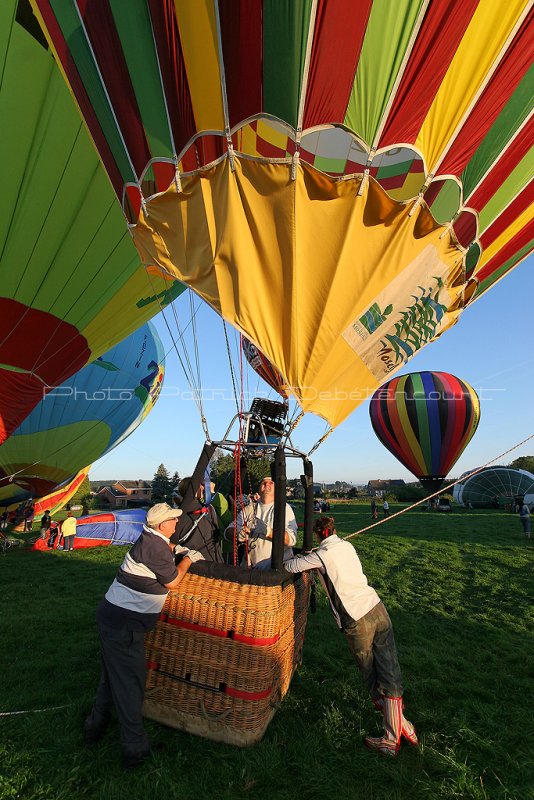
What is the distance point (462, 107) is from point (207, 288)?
6.84 feet

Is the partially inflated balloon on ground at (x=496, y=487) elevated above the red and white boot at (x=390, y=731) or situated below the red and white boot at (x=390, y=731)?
above

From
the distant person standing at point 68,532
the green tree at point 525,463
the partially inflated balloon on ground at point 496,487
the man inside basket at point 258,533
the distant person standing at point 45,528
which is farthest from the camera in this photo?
the green tree at point 525,463

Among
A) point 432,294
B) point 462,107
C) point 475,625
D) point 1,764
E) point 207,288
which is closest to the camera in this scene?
point 1,764

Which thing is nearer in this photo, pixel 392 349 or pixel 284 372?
pixel 284 372

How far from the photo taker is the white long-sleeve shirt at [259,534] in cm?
304

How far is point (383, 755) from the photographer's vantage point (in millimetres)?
2287

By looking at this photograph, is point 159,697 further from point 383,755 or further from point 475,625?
point 475,625

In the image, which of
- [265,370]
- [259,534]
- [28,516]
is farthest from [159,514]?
[28,516]

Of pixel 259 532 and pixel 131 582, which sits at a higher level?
pixel 259 532

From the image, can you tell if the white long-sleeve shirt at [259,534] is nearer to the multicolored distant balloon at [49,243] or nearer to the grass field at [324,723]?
the grass field at [324,723]

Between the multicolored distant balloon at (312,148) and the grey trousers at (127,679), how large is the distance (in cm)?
201

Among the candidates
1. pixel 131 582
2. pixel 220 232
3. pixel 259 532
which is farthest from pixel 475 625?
pixel 220 232

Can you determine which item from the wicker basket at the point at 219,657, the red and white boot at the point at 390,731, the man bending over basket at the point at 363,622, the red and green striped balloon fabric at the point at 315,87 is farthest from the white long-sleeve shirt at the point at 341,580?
the red and green striped balloon fabric at the point at 315,87

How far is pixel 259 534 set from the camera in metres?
3.16
